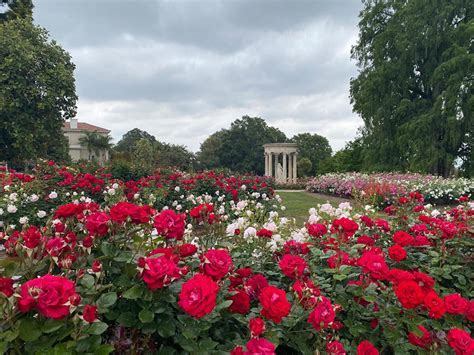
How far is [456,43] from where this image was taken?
18.3 meters

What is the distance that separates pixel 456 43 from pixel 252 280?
21.5m

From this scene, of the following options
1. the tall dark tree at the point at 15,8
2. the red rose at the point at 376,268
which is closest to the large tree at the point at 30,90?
the tall dark tree at the point at 15,8

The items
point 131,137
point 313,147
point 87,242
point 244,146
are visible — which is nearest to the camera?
point 87,242

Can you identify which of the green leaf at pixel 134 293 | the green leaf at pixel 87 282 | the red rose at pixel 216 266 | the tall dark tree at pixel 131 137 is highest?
the tall dark tree at pixel 131 137

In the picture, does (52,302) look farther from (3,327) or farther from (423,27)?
(423,27)

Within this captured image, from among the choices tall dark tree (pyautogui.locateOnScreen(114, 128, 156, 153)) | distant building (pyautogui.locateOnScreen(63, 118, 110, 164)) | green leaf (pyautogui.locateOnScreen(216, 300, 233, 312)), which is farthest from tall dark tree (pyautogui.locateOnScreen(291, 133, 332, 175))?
green leaf (pyautogui.locateOnScreen(216, 300, 233, 312))

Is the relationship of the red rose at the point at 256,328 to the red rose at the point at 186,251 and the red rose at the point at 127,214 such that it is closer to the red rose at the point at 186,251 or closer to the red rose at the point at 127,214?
the red rose at the point at 186,251

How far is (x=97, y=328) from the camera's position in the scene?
1088 mm

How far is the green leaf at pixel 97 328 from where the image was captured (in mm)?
1072

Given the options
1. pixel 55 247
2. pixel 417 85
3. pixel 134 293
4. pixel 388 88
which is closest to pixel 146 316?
pixel 134 293

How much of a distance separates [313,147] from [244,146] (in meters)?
11.8

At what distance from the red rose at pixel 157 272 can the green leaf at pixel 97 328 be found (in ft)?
0.59

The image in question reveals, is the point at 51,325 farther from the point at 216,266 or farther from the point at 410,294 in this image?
the point at 410,294

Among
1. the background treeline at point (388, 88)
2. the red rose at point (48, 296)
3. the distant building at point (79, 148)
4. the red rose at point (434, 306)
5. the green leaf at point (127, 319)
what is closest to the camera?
the red rose at point (48, 296)
